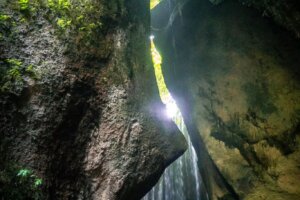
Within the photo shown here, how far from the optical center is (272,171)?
6867 mm

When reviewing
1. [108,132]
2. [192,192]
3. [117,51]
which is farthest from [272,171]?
[192,192]

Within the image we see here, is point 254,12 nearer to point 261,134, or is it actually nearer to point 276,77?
point 276,77

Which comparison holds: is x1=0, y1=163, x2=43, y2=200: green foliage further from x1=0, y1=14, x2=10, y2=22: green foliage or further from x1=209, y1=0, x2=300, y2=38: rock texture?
x1=209, y1=0, x2=300, y2=38: rock texture

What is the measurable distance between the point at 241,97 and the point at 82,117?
498cm

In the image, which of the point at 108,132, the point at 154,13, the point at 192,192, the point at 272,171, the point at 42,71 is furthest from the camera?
the point at 192,192

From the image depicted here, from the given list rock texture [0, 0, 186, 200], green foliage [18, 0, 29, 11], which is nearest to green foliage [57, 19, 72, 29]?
rock texture [0, 0, 186, 200]

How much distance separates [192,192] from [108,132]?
1019cm

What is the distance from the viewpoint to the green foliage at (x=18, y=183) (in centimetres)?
371

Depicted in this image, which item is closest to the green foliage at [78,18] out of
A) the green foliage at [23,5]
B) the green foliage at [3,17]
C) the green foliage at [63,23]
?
the green foliage at [63,23]

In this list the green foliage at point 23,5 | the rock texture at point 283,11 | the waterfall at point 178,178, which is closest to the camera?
the green foliage at point 23,5

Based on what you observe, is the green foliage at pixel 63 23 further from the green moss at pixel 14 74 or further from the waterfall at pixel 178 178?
the waterfall at pixel 178 178

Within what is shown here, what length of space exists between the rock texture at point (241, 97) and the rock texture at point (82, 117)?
249cm

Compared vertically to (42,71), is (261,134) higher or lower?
lower

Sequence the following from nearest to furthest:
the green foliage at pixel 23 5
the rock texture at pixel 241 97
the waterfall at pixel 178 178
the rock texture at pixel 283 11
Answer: the green foliage at pixel 23 5, the rock texture at pixel 283 11, the rock texture at pixel 241 97, the waterfall at pixel 178 178
